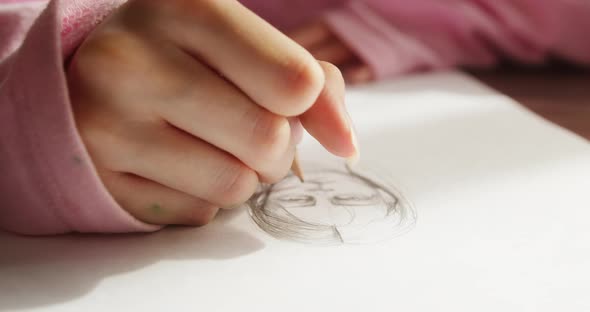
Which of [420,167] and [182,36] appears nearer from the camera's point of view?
[182,36]

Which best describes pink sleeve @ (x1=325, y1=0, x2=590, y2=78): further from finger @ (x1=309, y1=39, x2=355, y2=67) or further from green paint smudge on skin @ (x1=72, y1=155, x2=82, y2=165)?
green paint smudge on skin @ (x1=72, y1=155, x2=82, y2=165)

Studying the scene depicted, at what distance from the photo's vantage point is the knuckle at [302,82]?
0.30 metres

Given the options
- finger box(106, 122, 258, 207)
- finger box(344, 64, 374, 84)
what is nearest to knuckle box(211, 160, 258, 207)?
finger box(106, 122, 258, 207)

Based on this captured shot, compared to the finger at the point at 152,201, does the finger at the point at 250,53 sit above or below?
above

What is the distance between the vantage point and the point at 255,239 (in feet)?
1.10

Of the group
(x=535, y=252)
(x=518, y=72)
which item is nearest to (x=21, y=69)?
(x=535, y=252)

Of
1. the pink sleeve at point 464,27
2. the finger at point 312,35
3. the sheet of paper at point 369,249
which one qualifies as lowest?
the sheet of paper at point 369,249

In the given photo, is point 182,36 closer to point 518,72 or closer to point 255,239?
point 255,239

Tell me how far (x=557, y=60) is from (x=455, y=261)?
482 millimetres

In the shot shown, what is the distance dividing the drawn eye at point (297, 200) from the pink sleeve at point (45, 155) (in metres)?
0.08

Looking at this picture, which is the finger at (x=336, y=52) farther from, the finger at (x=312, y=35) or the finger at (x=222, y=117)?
the finger at (x=222, y=117)

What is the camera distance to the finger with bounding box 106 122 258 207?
311 millimetres

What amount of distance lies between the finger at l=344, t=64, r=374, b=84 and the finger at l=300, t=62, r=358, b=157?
29 cm

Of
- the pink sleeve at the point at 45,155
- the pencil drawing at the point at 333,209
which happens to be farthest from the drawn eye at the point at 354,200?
the pink sleeve at the point at 45,155
